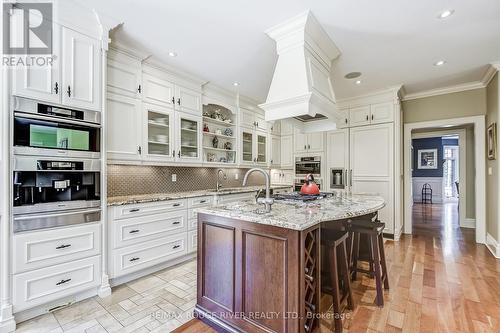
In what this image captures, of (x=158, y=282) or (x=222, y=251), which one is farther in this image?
(x=158, y=282)

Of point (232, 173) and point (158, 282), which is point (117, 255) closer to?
point (158, 282)

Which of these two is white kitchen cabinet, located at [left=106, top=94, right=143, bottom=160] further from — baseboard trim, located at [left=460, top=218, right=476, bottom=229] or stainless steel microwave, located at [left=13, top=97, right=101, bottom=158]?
baseboard trim, located at [left=460, top=218, right=476, bottom=229]

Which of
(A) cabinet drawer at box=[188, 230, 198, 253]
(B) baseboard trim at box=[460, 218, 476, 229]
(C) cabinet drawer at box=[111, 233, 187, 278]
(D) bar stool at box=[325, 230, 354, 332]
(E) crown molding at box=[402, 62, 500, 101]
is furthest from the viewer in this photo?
(B) baseboard trim at box=[460, 218, 476, 229]

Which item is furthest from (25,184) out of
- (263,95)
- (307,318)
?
(263,95)

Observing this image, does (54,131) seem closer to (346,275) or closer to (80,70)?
(80,70)

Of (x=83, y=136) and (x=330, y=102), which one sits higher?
(x=330, y=102)

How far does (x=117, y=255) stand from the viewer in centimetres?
250

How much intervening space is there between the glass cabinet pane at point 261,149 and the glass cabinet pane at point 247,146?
0.88 ft

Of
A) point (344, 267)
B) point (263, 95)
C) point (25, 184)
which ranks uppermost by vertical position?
point (263, 95)

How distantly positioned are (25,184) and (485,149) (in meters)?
6.29

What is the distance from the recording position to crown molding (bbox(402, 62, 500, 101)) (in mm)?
3423

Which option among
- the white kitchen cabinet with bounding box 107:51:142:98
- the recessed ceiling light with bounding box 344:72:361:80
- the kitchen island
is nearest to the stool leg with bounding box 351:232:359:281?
the kitchen island

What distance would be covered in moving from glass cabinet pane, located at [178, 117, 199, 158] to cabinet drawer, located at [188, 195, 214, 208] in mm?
713

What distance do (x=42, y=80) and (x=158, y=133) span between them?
1.43 meters
